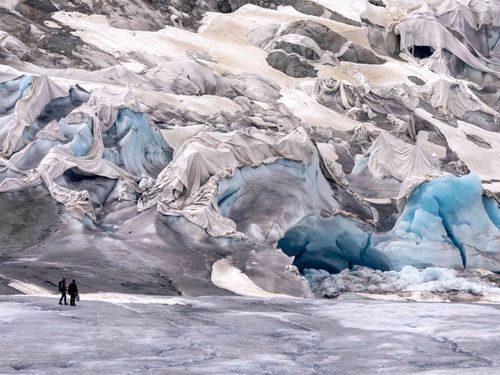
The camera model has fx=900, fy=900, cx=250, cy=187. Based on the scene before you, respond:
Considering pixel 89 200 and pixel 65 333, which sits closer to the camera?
pixel 65 333

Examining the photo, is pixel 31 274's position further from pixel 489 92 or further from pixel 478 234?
pixel 489 92

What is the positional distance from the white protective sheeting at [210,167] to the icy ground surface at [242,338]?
704 cm

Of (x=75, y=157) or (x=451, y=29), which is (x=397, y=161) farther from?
(x=451, y=29)

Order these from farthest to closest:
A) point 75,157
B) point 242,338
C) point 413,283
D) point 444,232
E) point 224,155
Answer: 1. point 444,232
2. point 224,155
3. point 75,157
4. point 413,283
5. point 242,338

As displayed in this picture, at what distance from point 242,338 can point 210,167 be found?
14.1 meters

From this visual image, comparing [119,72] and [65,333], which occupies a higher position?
[119,72]

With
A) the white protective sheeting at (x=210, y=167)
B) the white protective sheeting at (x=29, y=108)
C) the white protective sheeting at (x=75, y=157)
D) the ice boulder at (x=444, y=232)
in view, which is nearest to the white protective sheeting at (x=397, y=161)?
the ice boulder at (x=444, y=232)

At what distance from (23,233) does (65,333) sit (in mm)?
11135

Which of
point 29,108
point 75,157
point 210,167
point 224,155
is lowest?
point 210,167

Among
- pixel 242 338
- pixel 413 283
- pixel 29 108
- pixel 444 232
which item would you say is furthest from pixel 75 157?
pixel 242 338

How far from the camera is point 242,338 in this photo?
18.4m

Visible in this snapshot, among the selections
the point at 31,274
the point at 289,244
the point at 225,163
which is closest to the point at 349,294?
the point at 289,244

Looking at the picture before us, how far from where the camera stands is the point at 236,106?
4797cm

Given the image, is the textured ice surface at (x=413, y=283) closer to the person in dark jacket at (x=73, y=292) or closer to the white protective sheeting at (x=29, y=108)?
the white protective sheeting at (x=29, y=108)
